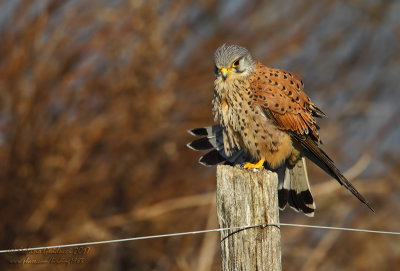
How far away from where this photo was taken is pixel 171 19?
5.30 meters

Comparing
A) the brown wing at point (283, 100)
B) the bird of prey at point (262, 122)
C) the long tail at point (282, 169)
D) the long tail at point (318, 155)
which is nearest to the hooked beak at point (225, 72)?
the bird of prey at point (262, 122)

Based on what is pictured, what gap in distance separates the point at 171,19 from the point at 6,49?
1542 millimetres

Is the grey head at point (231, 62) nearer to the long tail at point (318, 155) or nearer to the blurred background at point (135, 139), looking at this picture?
the long tail at point (318, 155)

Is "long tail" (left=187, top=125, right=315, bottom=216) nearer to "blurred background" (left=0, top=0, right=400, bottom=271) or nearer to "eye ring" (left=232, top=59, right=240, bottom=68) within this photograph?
"eye ring" (left=232, top=59, right=240, bottom=68)

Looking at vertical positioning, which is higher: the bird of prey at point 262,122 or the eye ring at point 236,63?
the eye ring at point 236,63

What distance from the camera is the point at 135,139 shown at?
516cm

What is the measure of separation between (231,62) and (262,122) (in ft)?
1.38

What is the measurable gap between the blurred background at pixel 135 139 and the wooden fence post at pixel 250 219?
2133 mm

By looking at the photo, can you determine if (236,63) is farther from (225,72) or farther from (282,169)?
(282,169)

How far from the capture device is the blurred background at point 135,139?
489cm

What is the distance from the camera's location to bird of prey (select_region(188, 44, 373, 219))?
11.1ft

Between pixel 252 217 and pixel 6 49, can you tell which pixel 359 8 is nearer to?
pixel 6 49

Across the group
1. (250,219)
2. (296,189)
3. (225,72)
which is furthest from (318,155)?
(250,219)

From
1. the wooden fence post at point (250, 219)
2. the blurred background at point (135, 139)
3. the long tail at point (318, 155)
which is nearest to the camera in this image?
the wooden fence post at point (250, 219)
